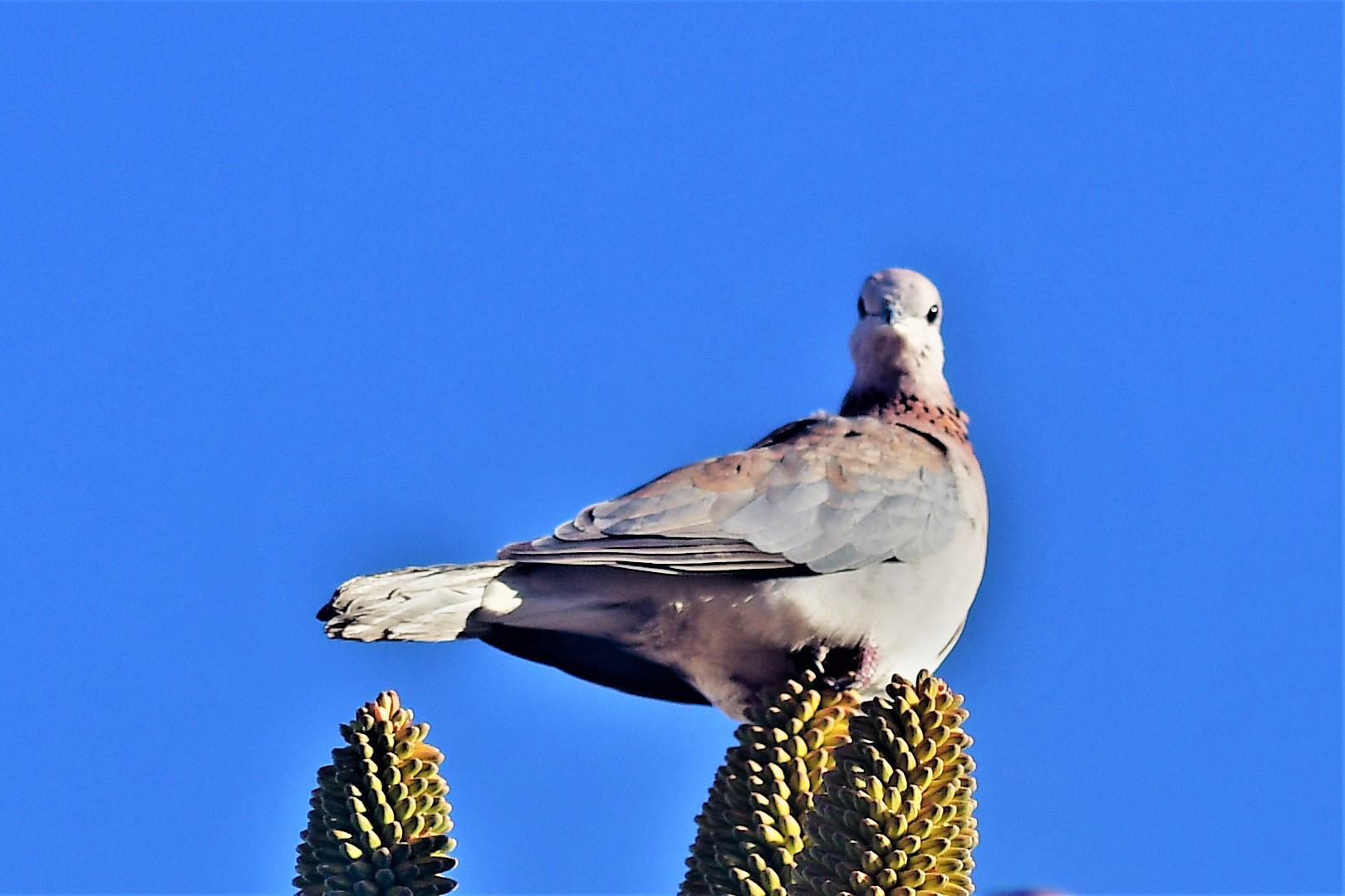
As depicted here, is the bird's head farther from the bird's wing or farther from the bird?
the bird

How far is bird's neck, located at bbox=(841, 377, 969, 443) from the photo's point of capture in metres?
7.64

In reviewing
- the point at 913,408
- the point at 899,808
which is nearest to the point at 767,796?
the point at 899,808

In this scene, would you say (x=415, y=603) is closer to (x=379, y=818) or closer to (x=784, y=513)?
(x=784, y=513)

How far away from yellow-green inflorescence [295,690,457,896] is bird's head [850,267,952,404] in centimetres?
395

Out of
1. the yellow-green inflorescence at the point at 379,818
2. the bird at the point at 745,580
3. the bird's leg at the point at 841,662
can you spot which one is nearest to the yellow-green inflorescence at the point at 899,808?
the yellow-green inflorescence at the point at 379,818

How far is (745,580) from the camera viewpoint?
658 cm

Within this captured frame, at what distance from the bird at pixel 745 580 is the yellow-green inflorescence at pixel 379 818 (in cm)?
174

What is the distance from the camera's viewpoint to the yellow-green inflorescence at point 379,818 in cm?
405

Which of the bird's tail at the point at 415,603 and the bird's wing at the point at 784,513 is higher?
the bird's wing at the point at 784,513

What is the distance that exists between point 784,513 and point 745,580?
0.30 m

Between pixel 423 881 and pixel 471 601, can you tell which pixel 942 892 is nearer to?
pixel 423 881

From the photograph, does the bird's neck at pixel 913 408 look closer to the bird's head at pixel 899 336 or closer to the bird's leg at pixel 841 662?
the bird's head at pixel 899 336

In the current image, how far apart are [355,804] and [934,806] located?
123 cm

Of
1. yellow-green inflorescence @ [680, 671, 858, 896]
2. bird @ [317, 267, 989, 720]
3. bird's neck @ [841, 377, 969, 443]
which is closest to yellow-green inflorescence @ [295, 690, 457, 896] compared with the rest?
yellow-green inflorescence @ [680, 671, 858, 896]
